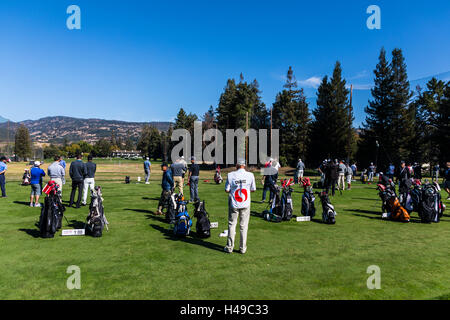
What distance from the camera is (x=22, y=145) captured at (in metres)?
116

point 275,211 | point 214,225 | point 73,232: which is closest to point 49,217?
point 73,232

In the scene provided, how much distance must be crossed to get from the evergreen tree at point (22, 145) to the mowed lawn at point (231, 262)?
415ft

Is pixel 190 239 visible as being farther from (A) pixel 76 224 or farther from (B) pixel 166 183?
(A) pixel 76 224

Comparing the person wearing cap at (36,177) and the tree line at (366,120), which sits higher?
the tree line at (366,120)

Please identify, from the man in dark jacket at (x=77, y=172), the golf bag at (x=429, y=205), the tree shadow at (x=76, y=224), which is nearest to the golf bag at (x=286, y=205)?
the golf bag at (x=429, y=205)

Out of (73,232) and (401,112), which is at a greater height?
(401,112)

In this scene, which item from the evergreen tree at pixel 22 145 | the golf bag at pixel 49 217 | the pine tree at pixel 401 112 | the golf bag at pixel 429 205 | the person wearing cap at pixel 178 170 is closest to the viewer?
the golf bag at pixel 49 217

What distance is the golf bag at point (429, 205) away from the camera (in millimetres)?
10578

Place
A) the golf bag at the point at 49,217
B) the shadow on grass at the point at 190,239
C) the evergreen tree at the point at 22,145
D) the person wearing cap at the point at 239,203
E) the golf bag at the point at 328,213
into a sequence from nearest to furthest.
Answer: the person wearing cap at the point at 239,203, the shadow on grass at the point at 190,239, the golf bag at the point at 49,217, the golf bag at the point at 328,213, the evergreen tree at the point at 22,145

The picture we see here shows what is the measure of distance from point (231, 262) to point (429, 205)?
841 cm

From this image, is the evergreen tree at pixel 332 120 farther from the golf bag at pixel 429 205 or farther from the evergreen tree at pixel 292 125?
the golf bag at pixel 429 205

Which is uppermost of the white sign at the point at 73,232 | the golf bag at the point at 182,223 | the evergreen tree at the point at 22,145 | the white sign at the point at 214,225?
the evergreen tree at the point at 22,145

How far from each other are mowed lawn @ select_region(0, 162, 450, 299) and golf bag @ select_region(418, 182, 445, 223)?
369 mm

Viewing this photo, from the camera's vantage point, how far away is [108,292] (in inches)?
193
